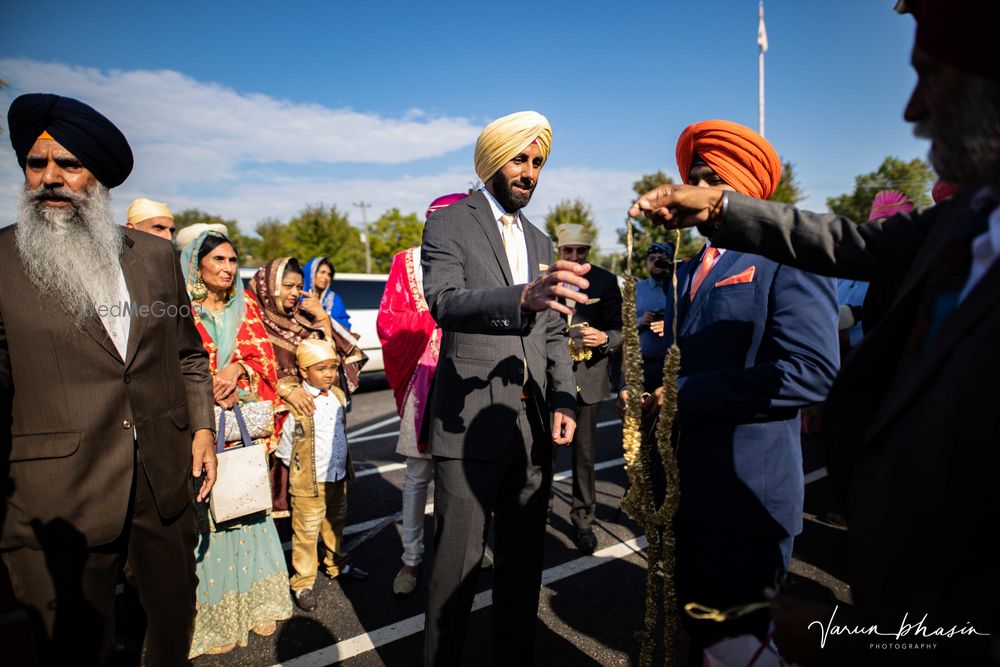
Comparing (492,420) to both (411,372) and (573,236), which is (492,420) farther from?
(573,236)

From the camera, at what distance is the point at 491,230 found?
223 cm

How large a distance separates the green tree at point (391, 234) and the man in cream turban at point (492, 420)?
32089mm

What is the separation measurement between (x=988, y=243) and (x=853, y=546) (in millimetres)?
616

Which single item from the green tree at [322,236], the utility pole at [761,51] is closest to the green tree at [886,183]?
the utility pole at [761,51]

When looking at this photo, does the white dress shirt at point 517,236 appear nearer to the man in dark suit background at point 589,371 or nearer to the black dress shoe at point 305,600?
the man in dark suit background at point 589,371

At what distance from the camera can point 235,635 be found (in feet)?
9.35

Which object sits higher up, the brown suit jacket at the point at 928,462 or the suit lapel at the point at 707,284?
the suit lapel at the point at 707,284

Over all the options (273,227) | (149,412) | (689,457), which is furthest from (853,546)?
(273,227)

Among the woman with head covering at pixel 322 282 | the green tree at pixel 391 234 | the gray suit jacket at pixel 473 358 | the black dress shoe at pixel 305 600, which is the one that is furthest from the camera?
the green tree at pixel 391 234

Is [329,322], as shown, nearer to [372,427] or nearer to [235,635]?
[235,635]

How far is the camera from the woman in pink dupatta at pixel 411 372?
343 cm

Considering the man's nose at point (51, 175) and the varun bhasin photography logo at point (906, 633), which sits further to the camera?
the man's nose at point (51, 175)

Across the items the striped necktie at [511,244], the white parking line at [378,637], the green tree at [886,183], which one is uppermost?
the green tree at [886,183]

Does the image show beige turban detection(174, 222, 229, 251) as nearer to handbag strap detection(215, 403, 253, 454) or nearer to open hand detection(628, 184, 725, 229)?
handbag strap detection(215, 403, 253, 454)
